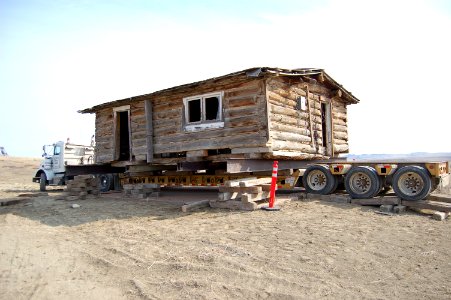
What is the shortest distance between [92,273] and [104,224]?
348cm

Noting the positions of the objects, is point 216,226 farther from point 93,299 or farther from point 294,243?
point 93,299

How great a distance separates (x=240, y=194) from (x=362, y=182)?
11.2 feet

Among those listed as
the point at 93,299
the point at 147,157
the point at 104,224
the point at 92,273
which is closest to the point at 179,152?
the point at 147,157

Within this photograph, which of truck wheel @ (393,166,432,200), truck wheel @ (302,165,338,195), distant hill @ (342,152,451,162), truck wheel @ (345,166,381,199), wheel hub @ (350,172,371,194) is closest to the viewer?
truck wheel @ (393,166,432,200)

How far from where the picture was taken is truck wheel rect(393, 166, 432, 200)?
28.8ft

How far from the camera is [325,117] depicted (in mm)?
14625

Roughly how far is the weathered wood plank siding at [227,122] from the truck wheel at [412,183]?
3768mm

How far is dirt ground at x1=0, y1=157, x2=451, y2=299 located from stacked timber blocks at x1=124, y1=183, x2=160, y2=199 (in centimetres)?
373

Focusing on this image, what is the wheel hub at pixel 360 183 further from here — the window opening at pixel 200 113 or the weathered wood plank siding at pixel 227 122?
the window opening at pixel 200 113

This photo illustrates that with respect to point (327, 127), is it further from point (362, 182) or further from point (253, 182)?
point (253, 182)

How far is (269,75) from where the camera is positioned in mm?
10430

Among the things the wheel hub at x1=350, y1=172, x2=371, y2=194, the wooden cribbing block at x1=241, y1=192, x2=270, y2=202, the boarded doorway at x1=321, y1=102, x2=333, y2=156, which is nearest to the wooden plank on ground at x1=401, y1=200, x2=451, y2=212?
the wheel hub at x1=350, y1=172, x2=371, y2=194

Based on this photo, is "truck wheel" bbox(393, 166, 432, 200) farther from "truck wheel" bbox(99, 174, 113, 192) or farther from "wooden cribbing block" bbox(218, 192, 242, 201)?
"truck wheel" bbox(99, 174, 113, 192)

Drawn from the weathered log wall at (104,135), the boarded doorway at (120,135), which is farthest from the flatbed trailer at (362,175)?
the weathered log wall at (104,135)
